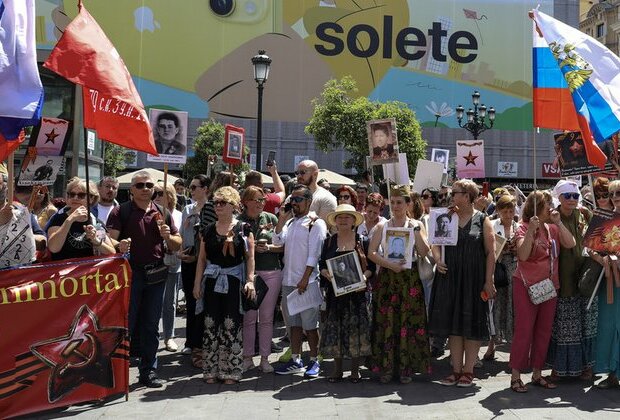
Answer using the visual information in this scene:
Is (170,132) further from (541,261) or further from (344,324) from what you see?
(541,261)

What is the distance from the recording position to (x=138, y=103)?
584 cm

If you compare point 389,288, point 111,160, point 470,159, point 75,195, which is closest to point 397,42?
point 111,160

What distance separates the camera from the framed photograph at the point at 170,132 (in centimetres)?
839

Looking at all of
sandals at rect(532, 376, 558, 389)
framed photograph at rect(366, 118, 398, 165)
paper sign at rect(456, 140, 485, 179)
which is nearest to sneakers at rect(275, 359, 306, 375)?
sandals at rect(532, 376, 558, 389)

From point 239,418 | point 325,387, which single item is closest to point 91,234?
point 239,418

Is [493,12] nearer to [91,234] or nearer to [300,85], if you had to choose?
[300,85]

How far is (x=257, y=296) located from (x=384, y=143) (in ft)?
9.31

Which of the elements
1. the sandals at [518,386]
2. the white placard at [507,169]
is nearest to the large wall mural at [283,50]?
the white placard at [507,169]

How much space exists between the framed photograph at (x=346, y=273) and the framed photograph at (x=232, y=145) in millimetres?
4597

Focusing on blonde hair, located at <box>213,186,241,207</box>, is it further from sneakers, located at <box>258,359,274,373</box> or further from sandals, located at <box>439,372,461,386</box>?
sandals, located at <box>439,372,461,386</box>

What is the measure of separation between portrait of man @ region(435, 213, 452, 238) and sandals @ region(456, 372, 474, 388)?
1.40 metres

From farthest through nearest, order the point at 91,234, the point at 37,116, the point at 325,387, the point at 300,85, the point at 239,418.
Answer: the point at 300,85
the point at 325,387
the point at 91,234
the point at 239,418
the point at 37,116

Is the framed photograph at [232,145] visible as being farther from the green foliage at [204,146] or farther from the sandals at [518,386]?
the green foliage at [204,146]

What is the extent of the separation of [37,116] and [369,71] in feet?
159
